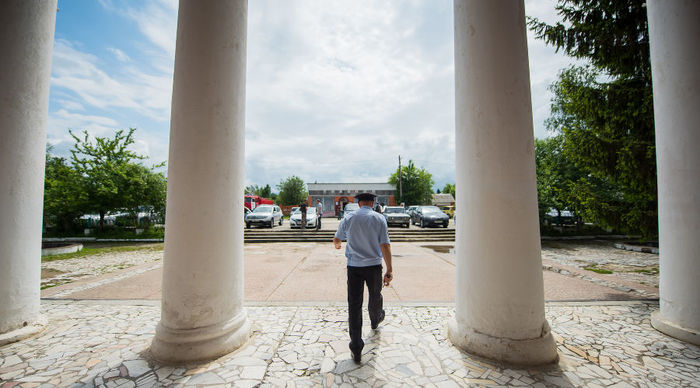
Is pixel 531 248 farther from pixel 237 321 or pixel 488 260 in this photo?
pixel 237 321

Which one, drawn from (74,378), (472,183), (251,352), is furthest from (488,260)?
(74,378)

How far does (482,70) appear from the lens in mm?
2898

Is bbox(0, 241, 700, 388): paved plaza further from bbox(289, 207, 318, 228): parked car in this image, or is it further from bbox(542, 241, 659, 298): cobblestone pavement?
bbox(289, 207, 318, 228): parked car

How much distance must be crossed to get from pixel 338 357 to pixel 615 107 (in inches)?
300

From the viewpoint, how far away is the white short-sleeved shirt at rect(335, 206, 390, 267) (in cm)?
302

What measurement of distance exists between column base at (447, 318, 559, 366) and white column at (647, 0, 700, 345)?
1901 millimetres

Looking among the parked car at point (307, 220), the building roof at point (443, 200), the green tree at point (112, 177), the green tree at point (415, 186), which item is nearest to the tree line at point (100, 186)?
the green tree at point (112, 177)

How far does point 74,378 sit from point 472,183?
4017mm

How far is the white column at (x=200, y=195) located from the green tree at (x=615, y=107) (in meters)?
7.35

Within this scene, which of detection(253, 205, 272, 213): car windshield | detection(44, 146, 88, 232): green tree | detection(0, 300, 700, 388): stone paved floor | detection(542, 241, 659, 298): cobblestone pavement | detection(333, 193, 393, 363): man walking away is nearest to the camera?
detection(0, 300, 700, 388): stone paved floor

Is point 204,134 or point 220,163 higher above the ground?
point 204,134

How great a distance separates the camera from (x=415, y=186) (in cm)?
4678

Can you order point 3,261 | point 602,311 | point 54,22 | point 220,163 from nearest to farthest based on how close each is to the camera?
point 220,163 → point 3,261 → point 54,22 → point 602,311

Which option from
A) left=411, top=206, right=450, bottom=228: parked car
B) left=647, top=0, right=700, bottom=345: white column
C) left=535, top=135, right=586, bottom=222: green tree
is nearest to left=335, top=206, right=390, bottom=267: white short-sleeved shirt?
left=647, top=0, right=700, bottom=345: white column
